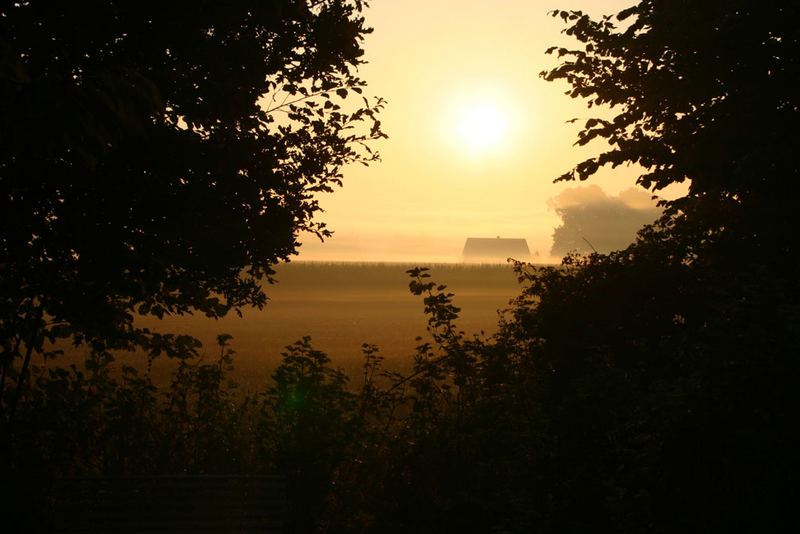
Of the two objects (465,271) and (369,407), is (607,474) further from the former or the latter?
(465,271)

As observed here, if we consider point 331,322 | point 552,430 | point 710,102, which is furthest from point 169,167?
point 331,322

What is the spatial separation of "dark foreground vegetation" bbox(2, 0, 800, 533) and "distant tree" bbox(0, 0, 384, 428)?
237mm

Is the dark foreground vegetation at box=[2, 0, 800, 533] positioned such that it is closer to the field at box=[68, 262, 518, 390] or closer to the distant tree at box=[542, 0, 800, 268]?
the distant tree at box=[542, 0, 800, 268]

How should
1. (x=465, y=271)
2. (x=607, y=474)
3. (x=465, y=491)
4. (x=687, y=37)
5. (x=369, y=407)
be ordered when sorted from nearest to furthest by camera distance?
(x=607, y=474) < (x=465, y=491) < (x=369, y=407) < (x=687, y=37) < (x=465, y=271)

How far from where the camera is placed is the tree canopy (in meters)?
6.02

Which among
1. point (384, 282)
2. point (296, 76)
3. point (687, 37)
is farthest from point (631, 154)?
point (384, 282)

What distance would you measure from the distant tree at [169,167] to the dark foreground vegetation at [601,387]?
237mm

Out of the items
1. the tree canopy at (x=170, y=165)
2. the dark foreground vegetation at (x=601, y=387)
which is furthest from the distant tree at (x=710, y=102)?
the tree canopy at (x=170, y=165)

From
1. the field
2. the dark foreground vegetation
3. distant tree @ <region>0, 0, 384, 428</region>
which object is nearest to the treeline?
the dark foreground vegetation

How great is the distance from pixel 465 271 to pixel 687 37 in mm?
95120

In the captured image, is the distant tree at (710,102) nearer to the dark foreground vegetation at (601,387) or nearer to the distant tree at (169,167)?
the dark foreground vegetation at (601,387)

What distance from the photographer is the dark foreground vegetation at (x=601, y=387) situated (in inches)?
172

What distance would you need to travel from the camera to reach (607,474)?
554 cm

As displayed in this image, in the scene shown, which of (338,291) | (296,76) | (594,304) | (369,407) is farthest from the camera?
(338,291)
